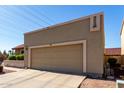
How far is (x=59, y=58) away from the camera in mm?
10844

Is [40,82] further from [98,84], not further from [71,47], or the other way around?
[71,47]

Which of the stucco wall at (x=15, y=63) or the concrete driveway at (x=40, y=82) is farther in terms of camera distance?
the stucco wall at (x=15, y=63)

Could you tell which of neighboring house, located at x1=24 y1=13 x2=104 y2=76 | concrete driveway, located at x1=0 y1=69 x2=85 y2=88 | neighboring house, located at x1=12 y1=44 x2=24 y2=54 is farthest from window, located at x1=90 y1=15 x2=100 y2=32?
neighboring house, located at x1=12 y1=44 x2=24 y2=54

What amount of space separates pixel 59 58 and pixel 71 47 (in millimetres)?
1625

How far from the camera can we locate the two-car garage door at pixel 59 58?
31.7ft

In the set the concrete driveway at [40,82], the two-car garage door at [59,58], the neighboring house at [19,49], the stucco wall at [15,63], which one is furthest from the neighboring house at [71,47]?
the neighboring house at [19,49]

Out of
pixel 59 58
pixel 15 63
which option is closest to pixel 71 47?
pixel 59 58

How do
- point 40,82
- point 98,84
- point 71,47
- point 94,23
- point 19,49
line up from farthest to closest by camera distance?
point 19,49 < point 71,47 < point 94,23 < point 40,82 < point 98,84

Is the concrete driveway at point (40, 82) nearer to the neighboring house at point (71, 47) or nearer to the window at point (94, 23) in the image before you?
the neighboring house at point (71, 47)

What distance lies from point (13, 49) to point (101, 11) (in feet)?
67.4

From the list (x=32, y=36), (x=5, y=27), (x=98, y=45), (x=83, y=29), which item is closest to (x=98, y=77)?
(x=98, y=45)

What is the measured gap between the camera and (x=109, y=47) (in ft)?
73.5

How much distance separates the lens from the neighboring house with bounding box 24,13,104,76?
865 cm
